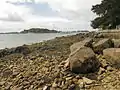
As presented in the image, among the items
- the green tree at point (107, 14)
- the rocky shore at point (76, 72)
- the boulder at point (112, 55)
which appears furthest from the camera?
the green tree at point (107, 14)

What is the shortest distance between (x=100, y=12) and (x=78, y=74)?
79.6ft

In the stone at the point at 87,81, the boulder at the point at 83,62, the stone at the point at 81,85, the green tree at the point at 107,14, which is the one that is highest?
the green tree at the point at 107,14

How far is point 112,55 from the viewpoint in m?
14.1

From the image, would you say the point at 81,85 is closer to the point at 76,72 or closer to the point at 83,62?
the point at 76,72

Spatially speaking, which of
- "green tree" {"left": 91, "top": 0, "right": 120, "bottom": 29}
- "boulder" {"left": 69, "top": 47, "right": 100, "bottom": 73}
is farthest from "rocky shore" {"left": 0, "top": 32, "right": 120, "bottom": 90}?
"green tree" {"left": 91, "top": 0, "right": 120, "bottom": 29}

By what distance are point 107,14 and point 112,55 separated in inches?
866

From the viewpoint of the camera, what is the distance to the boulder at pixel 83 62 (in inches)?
527

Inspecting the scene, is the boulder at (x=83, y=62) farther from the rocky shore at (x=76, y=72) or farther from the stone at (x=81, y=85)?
the stone at (x=81, y=85)

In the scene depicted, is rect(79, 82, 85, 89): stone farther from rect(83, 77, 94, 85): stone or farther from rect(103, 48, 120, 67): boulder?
rect(103, 48, 120, 67): boulder

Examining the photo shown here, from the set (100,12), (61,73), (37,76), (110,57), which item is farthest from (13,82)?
(100,12)

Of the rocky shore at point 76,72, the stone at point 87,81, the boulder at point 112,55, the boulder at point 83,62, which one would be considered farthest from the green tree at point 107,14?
the stone at point 87,81

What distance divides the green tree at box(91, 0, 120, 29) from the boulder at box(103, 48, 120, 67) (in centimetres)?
2018

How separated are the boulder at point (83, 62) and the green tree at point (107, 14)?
21.1m

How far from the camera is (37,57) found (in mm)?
18016
